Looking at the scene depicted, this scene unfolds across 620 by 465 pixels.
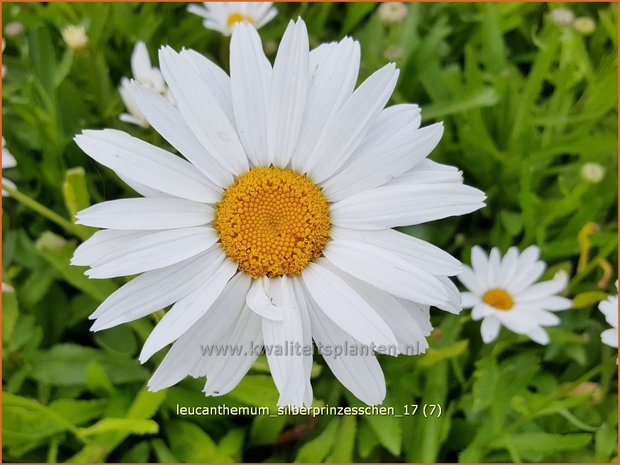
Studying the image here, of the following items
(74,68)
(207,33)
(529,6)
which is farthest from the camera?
(529,6)

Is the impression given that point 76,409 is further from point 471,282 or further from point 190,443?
point 471,282

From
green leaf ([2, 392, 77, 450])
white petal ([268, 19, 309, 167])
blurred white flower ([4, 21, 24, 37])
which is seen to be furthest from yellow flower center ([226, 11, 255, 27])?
green leaf ([2, 392, 77, 450])

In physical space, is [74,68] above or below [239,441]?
above

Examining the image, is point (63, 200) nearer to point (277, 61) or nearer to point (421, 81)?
point (277, 61)

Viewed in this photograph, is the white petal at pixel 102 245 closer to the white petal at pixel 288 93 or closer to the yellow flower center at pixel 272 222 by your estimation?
the yellow flower center at pixel 272 222

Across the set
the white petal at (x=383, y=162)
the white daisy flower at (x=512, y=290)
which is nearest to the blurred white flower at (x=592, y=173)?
the white daisy flower at (x=512, y=290)

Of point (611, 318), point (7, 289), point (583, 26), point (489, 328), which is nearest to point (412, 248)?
→ point (489, 328)

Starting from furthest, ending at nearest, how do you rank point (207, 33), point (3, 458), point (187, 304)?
point (207, 33), point (3, 458), point (187, 304)

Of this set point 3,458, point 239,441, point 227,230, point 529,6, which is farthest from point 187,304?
point 529,6
